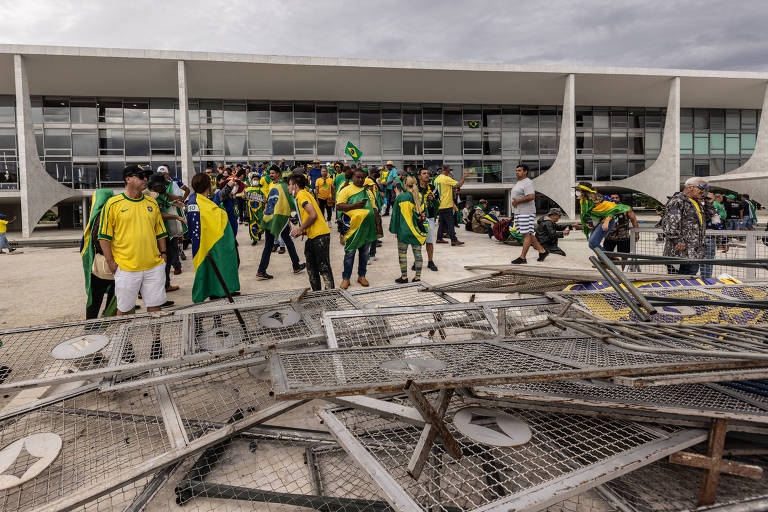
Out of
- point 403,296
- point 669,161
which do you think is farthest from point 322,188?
point 669,161

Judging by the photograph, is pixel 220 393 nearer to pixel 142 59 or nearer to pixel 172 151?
pixel 142 59

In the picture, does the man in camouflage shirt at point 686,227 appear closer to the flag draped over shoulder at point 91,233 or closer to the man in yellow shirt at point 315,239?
the man in yellow shirt at point 315,239

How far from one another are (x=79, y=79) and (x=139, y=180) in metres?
22.2

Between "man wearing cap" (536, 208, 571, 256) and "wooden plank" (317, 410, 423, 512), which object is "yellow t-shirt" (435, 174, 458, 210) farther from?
"wooden plank" (317, 410, 423, 512)

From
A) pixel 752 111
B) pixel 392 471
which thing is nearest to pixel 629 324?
pixel 392 471

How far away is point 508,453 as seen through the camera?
1.93 metres

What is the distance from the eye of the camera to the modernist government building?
20.2m

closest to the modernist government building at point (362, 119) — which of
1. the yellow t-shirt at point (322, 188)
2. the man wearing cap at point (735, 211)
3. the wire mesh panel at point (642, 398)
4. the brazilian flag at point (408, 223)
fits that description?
the man wearing cap at point (735, 211)

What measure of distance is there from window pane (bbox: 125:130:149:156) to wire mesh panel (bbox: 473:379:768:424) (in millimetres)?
25665

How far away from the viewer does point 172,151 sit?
23547 mm

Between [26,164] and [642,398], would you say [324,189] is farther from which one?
[26,164]

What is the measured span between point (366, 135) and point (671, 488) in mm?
25271

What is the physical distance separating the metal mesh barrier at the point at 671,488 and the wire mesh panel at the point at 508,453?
278mm

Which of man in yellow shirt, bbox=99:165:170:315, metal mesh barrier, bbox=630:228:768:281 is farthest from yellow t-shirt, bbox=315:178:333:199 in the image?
man in yellow shirt, bbox=99:165:170:315
